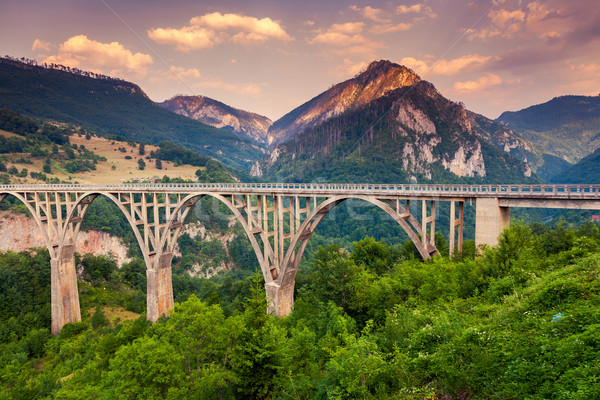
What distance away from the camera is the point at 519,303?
9531 mm

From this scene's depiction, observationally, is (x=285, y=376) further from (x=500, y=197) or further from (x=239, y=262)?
(x=239, y=262)

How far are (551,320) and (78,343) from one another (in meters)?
43.3

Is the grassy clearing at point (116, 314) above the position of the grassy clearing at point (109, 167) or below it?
below

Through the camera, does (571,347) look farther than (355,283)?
No

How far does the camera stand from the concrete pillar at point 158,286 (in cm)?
3391

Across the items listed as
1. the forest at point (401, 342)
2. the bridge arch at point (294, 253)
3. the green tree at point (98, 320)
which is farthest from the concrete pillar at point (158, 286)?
the bridge arch at point (294, 253)

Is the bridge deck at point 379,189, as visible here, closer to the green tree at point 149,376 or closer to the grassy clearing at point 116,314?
the green tree at point 149,376

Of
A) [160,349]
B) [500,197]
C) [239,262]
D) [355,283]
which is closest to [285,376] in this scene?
[160,349]

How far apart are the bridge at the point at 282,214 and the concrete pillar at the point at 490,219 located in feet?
0.17

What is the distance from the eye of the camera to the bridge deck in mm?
17344

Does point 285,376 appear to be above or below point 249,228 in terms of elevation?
below

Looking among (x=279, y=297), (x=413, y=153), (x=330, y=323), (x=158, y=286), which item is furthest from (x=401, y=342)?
(x=413, y=153)

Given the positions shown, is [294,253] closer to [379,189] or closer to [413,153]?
[379,189]

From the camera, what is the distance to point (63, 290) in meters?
40.7
